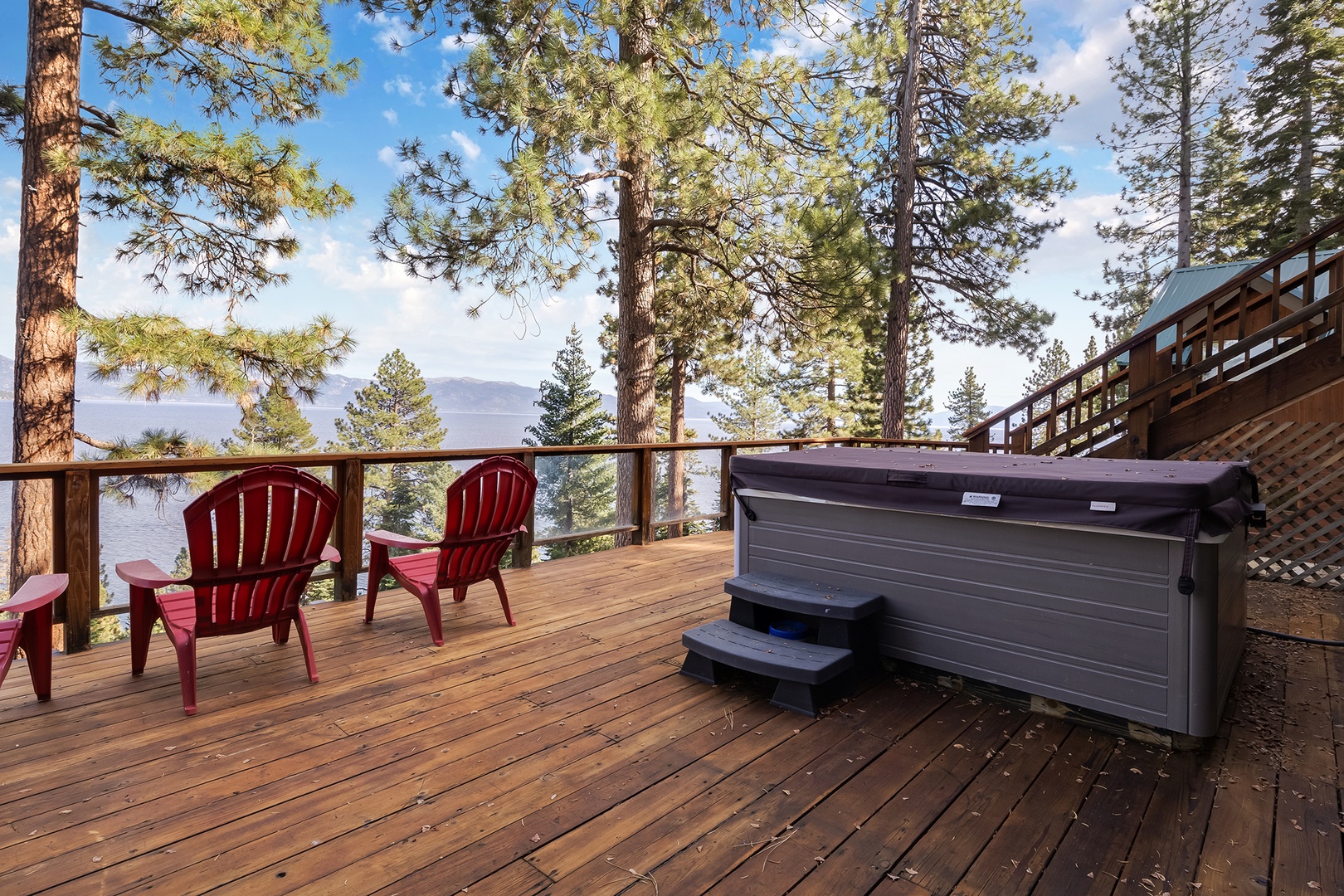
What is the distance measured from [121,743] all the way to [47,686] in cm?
61

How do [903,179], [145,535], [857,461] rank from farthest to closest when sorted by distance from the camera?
[903,179] → [145,535] → [857,461]

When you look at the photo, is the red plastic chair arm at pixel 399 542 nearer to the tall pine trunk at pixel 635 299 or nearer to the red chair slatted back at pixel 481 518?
the red chair slatted back at pixel 481 518

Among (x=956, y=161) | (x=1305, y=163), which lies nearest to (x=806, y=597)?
(x=956, y=161)

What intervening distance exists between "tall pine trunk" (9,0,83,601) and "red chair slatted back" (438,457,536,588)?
5.31 m

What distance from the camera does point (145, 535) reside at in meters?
3.88

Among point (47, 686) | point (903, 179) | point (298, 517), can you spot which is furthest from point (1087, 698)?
point (903, 179)

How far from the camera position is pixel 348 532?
416 centimetres

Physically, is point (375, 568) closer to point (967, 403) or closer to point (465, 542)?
point (465, 542)

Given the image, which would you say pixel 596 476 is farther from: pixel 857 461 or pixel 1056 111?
pixel 1056 111

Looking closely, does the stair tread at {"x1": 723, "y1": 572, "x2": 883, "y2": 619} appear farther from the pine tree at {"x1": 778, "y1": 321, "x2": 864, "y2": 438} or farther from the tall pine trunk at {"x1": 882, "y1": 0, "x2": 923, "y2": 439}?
the pine tree at {"x1": 778, "y1": 321, "x2": 864, "y2": 438}

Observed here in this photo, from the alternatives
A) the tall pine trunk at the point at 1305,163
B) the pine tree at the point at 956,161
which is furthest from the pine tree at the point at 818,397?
the tall pine trunk at the point at 1305,163

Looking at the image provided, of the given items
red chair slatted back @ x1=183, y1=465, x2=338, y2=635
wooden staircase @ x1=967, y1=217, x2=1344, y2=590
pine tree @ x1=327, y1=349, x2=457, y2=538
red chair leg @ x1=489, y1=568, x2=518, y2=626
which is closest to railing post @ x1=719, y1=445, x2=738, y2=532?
wooden staircase @ x1=967, y1=217, x2=1344, y2=590

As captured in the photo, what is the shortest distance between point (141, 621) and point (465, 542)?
1307mm

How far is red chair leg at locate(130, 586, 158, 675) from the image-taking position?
278 cm
